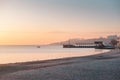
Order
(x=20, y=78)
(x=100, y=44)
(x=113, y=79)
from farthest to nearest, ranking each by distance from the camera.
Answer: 1. (x=100, y=44)
2. (x=20, y=78)
3. (x=113, y=79)

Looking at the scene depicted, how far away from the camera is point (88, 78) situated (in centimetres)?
1806

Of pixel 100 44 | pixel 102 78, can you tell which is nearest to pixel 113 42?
pixel 100 44

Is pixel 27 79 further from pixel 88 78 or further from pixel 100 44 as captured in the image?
pixel 100 44

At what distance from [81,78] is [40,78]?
2719 mm

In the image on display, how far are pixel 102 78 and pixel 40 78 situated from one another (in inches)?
161

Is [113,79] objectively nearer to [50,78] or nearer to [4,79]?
[50,78]

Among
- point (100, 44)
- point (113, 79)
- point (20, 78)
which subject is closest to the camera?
point (113, 79)

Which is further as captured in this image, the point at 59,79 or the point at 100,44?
the point at 100,44

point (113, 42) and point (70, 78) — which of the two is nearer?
point (70, 78)

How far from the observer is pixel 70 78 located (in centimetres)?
1809

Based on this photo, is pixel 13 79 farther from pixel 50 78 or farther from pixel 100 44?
pixel 100 44

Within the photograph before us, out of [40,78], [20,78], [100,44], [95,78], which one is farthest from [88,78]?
[100,44]

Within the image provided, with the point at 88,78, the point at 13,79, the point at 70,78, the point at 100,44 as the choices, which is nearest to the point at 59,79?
the point at 70,78

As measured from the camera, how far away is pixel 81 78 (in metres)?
18.0
